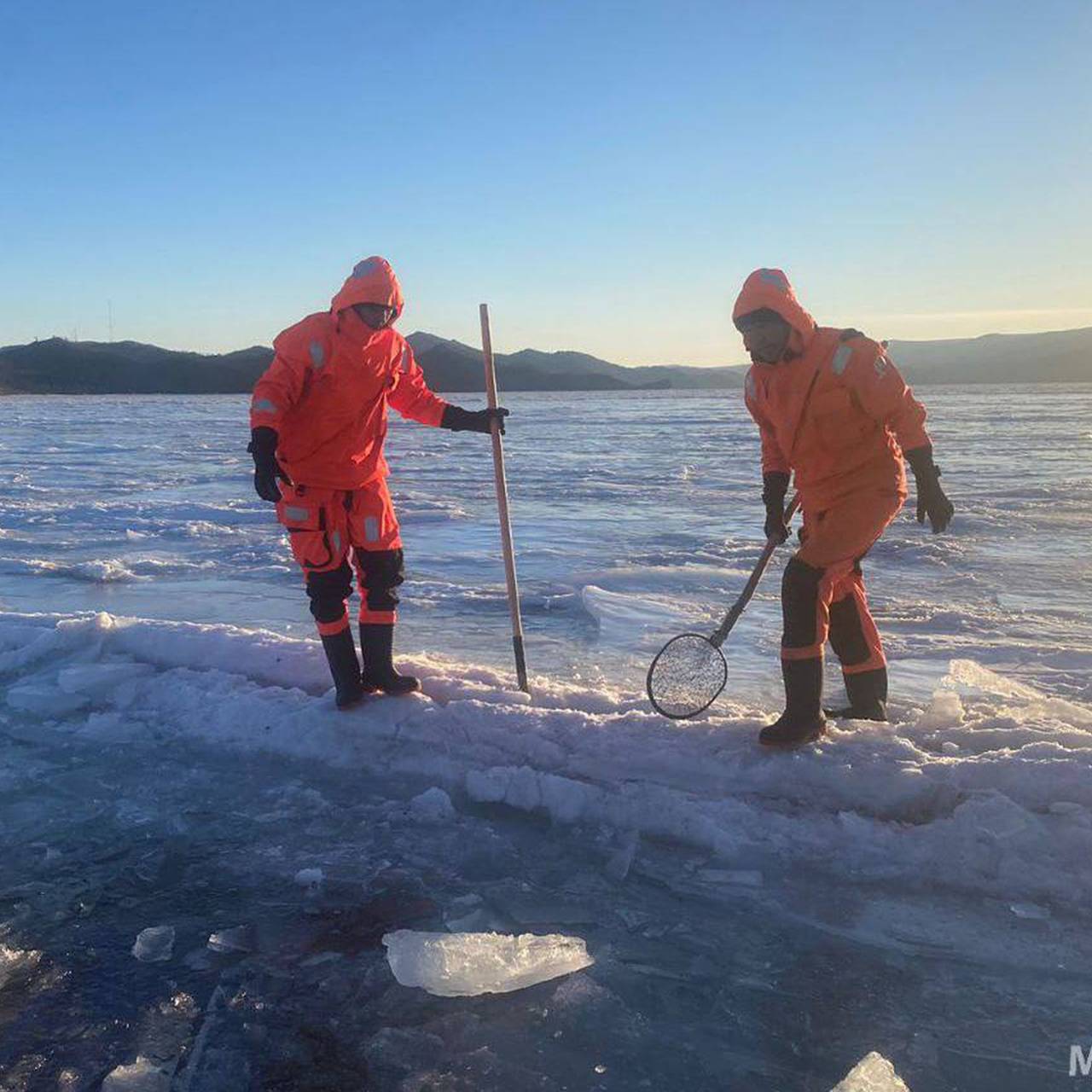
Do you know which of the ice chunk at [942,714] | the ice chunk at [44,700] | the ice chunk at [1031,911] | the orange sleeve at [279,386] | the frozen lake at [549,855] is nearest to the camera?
the frozen lake at [549,855]

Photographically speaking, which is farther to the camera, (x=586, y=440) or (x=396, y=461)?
(x=586, y=440)

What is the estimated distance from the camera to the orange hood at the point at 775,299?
3551mm

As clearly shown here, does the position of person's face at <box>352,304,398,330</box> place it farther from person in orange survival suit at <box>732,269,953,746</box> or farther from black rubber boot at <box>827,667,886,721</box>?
black rubber boot at <box>827,667,886,721</box>

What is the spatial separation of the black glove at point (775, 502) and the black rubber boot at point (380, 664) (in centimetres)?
169

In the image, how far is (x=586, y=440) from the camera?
80.2 feet

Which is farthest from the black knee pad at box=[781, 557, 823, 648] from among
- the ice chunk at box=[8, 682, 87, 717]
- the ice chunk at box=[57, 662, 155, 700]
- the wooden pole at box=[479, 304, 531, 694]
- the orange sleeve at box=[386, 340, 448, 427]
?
the ice chunk at box=[8, 682, 87, 717]

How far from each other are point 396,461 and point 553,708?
1583 centimetres

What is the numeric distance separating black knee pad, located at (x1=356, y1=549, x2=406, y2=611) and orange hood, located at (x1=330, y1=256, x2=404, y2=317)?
104cm

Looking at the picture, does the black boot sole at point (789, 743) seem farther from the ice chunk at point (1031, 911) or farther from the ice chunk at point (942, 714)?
the ice chunk at point (1031, 911)

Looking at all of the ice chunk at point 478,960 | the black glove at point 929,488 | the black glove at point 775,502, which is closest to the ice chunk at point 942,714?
the black glove at point 929,488

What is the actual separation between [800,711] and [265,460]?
7.31 ft

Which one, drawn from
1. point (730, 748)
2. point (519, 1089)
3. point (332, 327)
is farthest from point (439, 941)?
point (332, 327)

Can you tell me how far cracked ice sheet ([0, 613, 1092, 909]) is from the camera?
316cm

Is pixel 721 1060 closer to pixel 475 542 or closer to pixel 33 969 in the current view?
pixel 33 969
